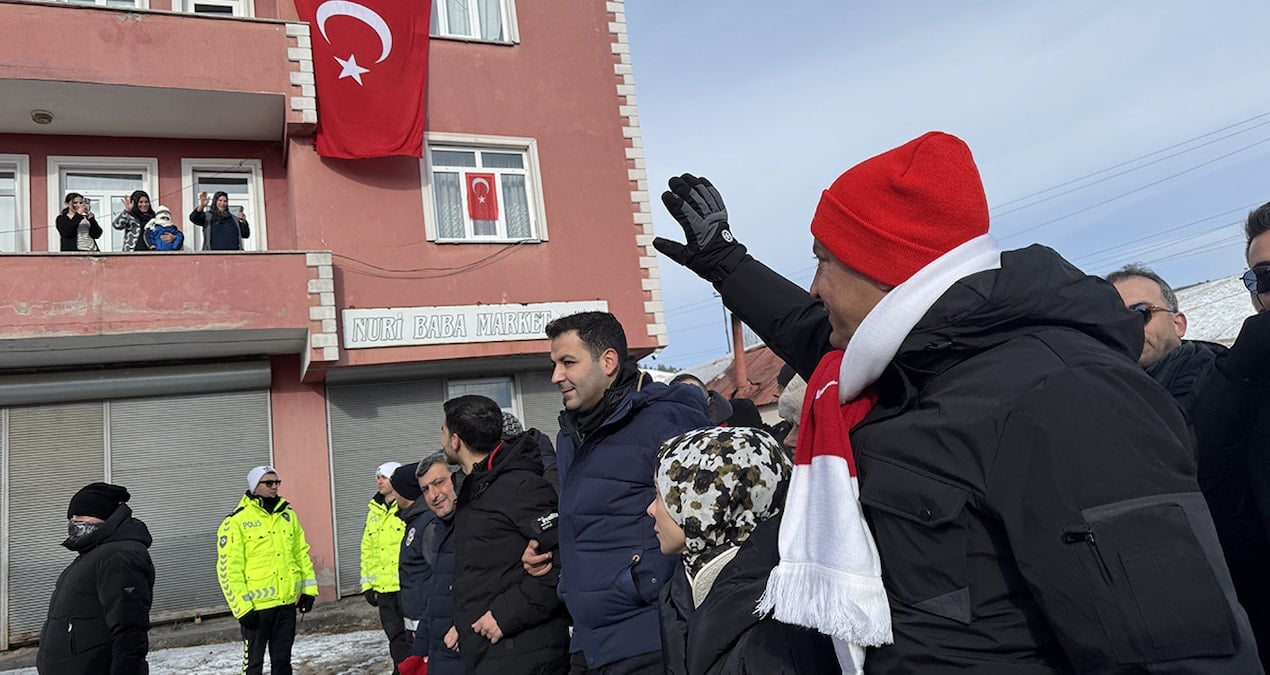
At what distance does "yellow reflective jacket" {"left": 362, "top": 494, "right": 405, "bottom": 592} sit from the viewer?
23.9 ft

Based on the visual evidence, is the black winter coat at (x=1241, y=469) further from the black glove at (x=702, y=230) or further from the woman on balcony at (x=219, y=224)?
the woman on balcony at (x=219, y=224)

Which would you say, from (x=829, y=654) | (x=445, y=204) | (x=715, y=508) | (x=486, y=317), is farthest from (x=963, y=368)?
(x=445, y=204)

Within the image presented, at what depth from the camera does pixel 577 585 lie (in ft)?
10.7

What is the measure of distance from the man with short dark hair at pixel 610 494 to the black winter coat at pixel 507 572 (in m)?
0.18

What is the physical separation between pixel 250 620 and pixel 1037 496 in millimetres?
7624

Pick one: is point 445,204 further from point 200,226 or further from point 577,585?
point 577,585

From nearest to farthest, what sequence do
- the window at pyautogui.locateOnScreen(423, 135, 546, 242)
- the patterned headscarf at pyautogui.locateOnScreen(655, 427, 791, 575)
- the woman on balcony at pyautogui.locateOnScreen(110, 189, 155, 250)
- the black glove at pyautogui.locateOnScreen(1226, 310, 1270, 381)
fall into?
the patterned headscarf at pyautogui.locateOnScreen(655, 427, 791, 575) → the black glove at pyautogui.locateOnScreen(1226, 310, 1270, 381) → the woman on balcony at pyautogui.locateOnScreen(110, 189, 155, 250) → the window at pyautogui.locateOnScreen(423, 135, 546, 242)

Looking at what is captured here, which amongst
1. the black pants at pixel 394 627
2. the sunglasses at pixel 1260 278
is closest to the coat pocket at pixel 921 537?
the sunglasses at pixel 1260 278

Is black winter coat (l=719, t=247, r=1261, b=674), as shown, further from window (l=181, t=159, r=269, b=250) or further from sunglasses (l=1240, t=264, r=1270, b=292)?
window (l=181, t=159, r=269, b=250)

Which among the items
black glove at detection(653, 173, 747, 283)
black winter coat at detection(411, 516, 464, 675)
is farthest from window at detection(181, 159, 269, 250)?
black glove at detection(653, 173, 747, 283)

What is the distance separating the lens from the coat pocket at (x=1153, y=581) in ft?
3.78

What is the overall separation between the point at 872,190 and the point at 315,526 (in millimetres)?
12378

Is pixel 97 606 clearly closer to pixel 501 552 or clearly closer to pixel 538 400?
pixel 501 552

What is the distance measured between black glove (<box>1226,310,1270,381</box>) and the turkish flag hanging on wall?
38.4ft
